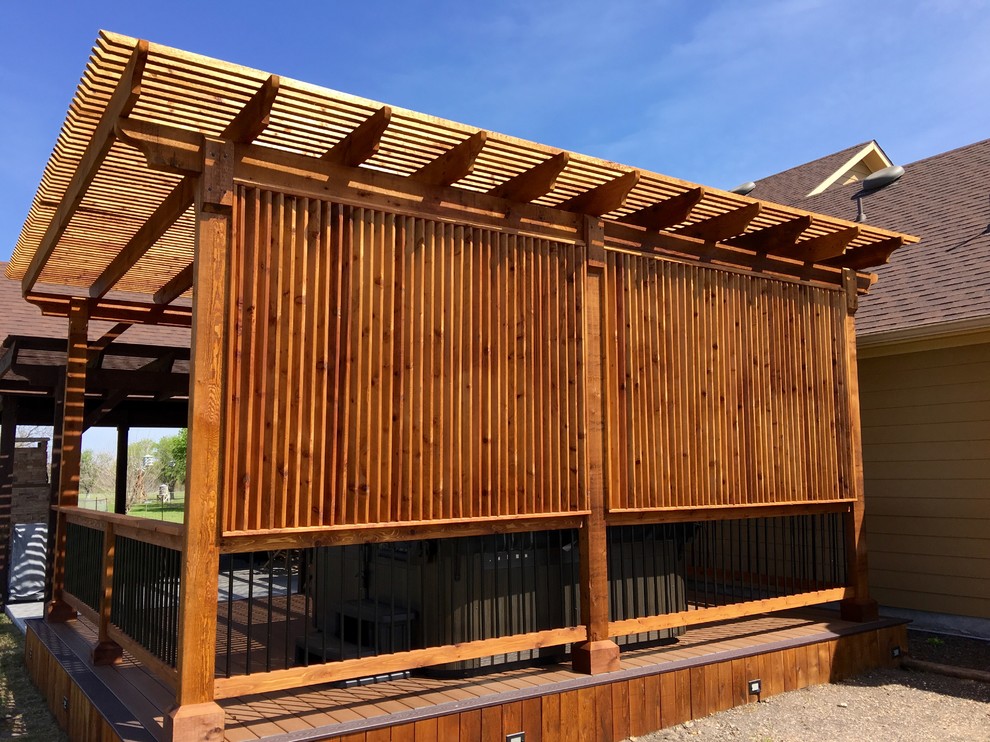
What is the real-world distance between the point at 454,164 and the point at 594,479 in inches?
84.4

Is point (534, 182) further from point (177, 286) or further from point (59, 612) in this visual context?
point (59, 612)

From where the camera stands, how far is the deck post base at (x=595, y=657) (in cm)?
471

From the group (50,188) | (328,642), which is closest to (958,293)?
(328,642)

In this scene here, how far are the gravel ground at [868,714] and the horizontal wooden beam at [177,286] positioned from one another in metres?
4.66

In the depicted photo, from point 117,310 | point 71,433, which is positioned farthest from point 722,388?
point 71,433

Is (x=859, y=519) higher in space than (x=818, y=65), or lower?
lower

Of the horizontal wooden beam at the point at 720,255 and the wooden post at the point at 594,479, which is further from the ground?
the horizontal wooden beam at the point at 720,255

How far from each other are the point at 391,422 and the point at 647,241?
2.37 m

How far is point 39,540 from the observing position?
983cm

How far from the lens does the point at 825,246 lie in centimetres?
626

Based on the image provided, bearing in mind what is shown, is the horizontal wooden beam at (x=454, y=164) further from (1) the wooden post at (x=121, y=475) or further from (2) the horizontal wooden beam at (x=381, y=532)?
(1) the wooden post at (x=121, y=475)

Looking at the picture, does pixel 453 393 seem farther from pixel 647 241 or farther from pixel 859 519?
pixel 859 519

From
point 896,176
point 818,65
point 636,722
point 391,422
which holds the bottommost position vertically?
point 636,722

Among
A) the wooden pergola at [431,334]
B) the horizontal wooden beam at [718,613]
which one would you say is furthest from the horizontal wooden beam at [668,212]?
the horizontal wooden beam at [718,613]
